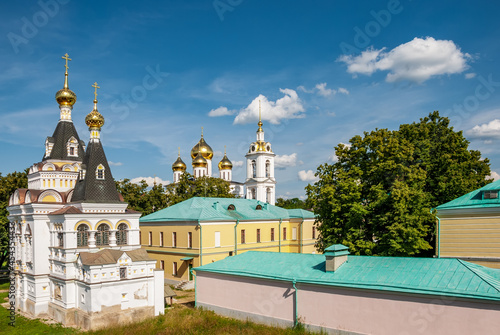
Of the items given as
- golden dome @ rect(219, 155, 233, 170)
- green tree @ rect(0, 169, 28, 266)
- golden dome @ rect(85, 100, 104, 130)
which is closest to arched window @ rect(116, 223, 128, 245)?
golden dome @ rect(85, 100, 104, 130)

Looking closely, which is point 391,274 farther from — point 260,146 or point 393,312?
point 260,146

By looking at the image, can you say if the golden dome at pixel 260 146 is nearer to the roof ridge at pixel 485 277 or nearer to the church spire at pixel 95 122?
the church spire at pixel 95 122

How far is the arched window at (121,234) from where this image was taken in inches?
888

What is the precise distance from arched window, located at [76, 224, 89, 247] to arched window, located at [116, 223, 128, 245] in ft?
5.51

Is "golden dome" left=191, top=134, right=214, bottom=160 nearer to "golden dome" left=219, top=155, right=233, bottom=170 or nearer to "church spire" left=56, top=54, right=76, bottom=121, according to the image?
"golden dome" left=219, top=155, right=233, bottom=170

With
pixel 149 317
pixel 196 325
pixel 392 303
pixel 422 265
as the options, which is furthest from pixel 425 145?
pixel 149 317

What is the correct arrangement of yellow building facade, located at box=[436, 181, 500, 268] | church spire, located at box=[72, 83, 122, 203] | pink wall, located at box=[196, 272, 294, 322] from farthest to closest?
church spire, located at box=[72, 83, 122, 203] → yellow building facade, located at box=[436, 181, 500, 268] → pink wall, located at box=[196, 272, 294, 322]

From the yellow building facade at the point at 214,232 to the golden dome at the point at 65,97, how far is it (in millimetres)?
11595

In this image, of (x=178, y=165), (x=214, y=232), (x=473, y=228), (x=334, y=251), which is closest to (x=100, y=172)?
(x=214, y=232)

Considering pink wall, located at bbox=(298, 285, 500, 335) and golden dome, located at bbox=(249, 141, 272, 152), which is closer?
pink wall, located at bbox=(298, 285, 500, 335)

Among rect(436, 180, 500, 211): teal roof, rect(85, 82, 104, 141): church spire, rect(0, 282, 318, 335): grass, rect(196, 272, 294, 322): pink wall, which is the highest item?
rect(85, 82, 104, 141): church spire

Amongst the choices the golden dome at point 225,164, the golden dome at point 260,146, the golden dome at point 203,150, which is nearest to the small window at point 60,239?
the golden dome at point 260,146

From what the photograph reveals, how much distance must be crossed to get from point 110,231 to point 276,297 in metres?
9.90

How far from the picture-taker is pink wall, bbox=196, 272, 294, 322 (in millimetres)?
18047
